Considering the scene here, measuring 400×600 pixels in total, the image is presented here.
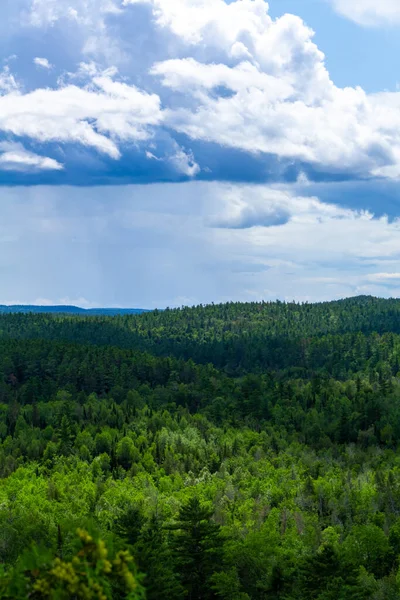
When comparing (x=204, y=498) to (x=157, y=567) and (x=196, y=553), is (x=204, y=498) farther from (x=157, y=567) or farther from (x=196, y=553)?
(x=157, y=567)

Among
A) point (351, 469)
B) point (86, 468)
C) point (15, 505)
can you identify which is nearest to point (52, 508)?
point (15, 505)

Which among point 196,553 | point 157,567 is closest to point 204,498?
point 196,553

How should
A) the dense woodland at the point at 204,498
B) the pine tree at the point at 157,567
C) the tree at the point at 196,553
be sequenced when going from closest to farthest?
1. the pine tree at the point at 157,567
2. the dense woodland at the point at 204,498
3. the tree at the point at 196,553

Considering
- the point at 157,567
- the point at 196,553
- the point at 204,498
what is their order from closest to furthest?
the point at 157,567 < the point at 196,553 < the point at 204,498

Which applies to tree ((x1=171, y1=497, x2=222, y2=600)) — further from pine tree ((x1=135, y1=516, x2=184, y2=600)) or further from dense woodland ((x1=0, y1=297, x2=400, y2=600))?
pine tree ((x1=135, y1=516, x2=184, y2=600))

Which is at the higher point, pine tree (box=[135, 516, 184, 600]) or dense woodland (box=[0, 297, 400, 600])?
pine tree (box=[135, 516, 184, 600])

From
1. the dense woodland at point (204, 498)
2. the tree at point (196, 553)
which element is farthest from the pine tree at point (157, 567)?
the tree at point (196, 553)

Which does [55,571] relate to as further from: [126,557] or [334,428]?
[334,428]

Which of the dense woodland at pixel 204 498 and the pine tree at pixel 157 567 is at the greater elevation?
the pine tree at pixel 157 567

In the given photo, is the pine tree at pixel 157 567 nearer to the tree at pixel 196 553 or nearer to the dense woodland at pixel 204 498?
the dense woodland at pixel 204 498

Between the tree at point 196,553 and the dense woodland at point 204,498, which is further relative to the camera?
the tree at point 196,553

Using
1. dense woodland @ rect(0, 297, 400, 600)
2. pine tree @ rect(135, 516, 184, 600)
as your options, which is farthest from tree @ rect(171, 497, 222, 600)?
pine tree @ rect(135, 516, 184, 600)

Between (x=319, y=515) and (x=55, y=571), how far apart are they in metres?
88.1

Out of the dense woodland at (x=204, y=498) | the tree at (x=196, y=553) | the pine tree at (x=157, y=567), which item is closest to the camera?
the pine tree at (x=157, y=567)
